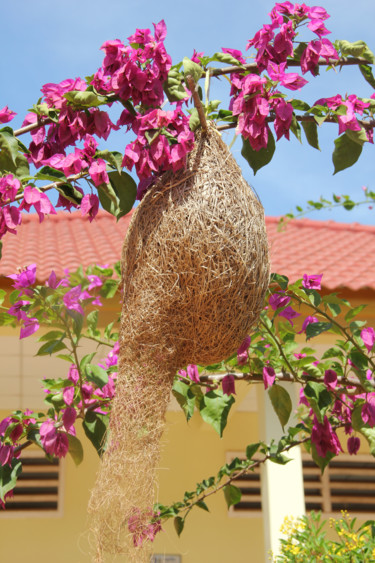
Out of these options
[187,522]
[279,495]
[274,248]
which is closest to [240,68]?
[279,495]

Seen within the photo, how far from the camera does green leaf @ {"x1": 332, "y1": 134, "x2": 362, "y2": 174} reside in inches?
64.1

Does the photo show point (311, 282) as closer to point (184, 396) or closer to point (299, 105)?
point (184, 396)

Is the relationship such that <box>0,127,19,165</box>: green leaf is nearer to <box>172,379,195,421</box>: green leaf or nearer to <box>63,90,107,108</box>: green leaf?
<box>63,90,107,108</box>: green leaf

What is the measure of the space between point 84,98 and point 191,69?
0.74ft

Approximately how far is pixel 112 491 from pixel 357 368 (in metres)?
0.87

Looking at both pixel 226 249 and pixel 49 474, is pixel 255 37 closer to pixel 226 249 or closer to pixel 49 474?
pixel 226 249

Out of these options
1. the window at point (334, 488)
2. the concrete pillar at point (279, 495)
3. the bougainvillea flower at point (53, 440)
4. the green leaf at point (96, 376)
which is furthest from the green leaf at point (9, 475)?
the window at point (334, 488)

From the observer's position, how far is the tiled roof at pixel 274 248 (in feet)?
14.9

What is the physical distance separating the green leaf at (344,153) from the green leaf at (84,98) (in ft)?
1.74

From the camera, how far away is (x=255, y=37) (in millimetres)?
1592

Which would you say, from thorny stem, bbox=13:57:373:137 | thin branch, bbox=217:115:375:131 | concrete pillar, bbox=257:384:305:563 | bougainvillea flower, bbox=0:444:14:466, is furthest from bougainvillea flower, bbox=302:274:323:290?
concrete pillar, bbox=257:384:305:563

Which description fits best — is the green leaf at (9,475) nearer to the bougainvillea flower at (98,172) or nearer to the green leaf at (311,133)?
the bougainvillea flower at (98,172)

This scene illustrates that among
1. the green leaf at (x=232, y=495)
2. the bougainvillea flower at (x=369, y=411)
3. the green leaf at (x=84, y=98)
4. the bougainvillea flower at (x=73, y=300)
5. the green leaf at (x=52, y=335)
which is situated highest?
the green leaf at (x=84, y=98)

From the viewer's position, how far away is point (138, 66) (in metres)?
1.50
